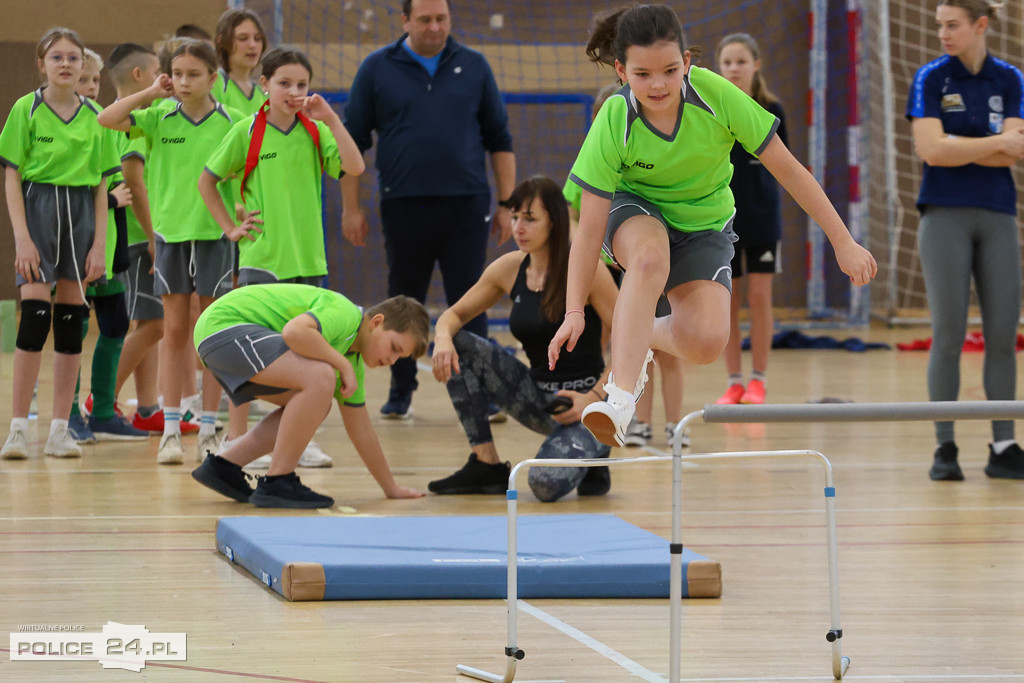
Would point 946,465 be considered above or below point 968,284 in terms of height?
below

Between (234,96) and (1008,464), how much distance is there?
11.8ft

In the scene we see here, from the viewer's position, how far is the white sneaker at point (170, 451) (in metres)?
4.88

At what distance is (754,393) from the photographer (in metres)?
6.18

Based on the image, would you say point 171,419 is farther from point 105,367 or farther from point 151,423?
point 151,423

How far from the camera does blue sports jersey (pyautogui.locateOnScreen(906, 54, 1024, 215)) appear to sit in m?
4.62

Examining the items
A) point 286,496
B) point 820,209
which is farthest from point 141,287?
point 820,209

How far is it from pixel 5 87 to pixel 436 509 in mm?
2603

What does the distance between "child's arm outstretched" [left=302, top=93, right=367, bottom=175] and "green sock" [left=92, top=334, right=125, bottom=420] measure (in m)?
1.41

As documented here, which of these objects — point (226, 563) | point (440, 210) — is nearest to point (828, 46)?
point (440, 210)

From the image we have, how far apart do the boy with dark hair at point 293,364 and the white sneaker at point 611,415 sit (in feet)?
4.92

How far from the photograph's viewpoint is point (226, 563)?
3.48 m

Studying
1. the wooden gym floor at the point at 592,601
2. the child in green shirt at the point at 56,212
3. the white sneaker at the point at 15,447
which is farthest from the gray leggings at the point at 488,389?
the white sneaker at the point at 15,447

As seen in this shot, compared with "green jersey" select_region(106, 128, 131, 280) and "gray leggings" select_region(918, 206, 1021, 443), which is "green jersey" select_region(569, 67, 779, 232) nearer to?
"gray leggings" select_region(918, 206, 1021, 443)
